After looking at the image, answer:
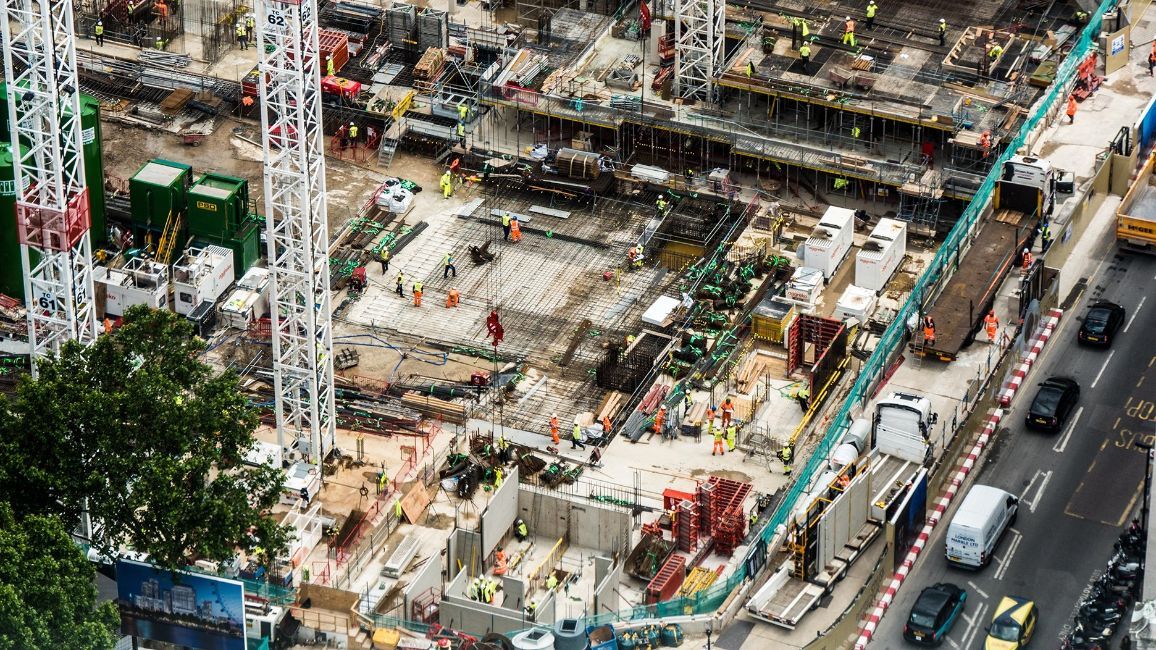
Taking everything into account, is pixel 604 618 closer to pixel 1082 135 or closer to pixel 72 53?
pixel 72 53

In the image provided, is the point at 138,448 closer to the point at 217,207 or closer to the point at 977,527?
the point at 217,207

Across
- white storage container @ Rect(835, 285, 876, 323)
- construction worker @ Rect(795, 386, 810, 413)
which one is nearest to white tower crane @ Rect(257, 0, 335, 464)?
construction worker @ Rect(795, 386, 810, 413)

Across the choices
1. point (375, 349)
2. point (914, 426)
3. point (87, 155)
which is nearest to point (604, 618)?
point (914, 426)

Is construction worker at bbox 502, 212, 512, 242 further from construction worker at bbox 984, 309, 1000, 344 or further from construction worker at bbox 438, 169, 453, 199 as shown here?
construction worker at bbox 984, 309, 1000, 344

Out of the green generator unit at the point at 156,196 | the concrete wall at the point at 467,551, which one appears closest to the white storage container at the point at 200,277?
the green generator unit at the point at 156,196

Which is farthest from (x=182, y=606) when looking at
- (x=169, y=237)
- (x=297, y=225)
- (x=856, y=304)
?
(x=856, y=304)

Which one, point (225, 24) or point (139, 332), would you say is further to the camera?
point (225, 24)

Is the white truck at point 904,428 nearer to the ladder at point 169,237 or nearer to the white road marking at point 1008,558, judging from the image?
the white road marking at point 1008,558
